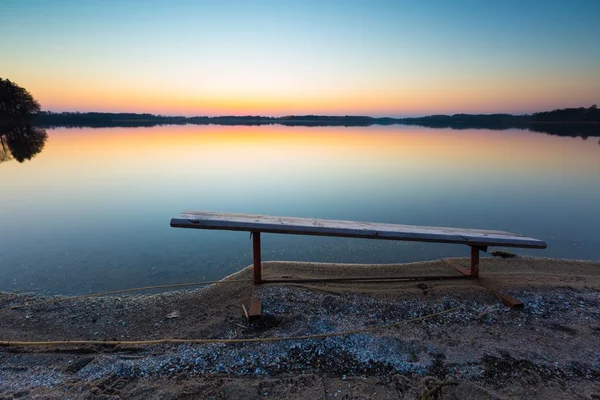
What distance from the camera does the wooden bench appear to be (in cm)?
480

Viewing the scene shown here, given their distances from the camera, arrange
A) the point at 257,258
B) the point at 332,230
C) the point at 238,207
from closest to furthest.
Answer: the point at 332,230
the point at 257,258
the point at 238,207

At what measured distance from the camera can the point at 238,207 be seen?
1377 centimetres

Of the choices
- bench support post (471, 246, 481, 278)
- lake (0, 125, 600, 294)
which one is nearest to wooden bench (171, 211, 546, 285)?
bench support post (471, 246, 481, 278)

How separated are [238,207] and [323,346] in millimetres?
10405

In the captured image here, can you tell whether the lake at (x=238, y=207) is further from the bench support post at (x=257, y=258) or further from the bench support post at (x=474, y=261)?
the bench support post at (x=474, y=261)

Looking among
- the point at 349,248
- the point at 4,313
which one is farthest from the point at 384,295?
the point at 4,313

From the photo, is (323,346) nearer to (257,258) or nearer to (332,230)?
(332,230)

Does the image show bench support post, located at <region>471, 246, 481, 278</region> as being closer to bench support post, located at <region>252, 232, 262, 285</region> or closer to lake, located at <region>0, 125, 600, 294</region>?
lake, located at <region>0, 125, 600, 294</region>

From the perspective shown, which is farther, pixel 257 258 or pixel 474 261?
pixel 474 261

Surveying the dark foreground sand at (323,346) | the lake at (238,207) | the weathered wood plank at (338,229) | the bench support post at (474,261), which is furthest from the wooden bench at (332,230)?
the lake at (238,207)

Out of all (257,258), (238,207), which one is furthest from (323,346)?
(238,207)

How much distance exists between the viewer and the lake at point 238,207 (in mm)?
7793

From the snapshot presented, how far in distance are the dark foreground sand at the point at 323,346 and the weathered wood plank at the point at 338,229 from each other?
32.0 inches

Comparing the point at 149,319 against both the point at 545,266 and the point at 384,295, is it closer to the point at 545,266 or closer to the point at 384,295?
the point at 384,295
